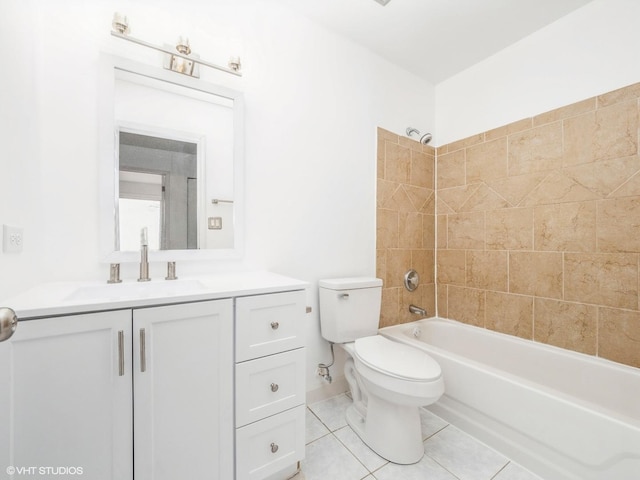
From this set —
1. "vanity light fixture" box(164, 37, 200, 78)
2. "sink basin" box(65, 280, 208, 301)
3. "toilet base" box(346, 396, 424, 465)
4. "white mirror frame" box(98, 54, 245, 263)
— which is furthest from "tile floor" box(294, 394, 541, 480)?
"vanity light fixture" box(164, 37, 200, 78)

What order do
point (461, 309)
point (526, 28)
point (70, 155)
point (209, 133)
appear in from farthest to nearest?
1. point (461, 309)
2. point (526, 28)
3. point (209, 133)
4. point (70, 155)

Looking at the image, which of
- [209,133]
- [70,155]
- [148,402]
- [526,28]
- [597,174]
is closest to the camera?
[148,402]

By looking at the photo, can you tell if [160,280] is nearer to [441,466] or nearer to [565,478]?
[441,466]

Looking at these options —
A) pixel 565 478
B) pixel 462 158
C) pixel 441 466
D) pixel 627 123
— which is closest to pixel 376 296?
pixel 441 466

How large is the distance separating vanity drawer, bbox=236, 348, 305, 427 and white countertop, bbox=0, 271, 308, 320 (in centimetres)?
29

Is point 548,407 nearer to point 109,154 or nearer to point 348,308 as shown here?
point 348,308

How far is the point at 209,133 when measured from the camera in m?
1.43

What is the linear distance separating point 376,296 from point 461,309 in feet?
3.01

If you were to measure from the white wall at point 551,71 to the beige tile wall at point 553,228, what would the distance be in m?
0.09

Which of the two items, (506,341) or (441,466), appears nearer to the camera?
(441,466)

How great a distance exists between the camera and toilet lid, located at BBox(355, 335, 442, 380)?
4.12 feet

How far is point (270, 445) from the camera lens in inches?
43.1

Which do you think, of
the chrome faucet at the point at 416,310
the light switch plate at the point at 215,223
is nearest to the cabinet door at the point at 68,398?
the light switch plate at the point at 215,223

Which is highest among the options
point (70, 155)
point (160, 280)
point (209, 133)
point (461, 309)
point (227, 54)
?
point (227, 54)
